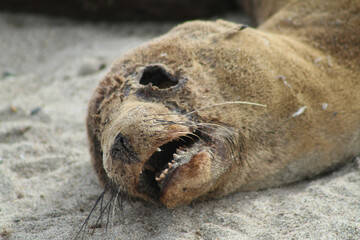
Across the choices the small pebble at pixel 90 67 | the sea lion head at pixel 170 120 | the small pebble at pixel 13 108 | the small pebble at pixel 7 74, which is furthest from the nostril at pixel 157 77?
the small pebble at pixel 7 74

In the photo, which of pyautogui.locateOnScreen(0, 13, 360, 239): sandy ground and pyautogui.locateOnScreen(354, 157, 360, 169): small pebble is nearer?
pyautogui.locateOnScreen(0, 13, 360, 239): sandy ground

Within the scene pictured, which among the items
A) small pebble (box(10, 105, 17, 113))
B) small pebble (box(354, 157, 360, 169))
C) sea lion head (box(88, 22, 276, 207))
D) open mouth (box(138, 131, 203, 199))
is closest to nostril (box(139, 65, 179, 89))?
sea lion head (box(88, 22, 276, 207))

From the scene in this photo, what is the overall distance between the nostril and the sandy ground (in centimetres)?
81

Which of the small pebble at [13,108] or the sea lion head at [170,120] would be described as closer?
the sea lion head at [170,120]

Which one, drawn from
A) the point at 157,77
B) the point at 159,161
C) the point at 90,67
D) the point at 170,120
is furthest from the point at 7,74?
the point at 170,120

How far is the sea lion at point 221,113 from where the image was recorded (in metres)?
2.34

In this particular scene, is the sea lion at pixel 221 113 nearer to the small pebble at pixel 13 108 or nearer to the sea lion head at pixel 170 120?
the sea lion head at pixel 170 120

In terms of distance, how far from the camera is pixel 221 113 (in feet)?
8.58

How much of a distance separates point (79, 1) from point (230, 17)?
230 centimetres

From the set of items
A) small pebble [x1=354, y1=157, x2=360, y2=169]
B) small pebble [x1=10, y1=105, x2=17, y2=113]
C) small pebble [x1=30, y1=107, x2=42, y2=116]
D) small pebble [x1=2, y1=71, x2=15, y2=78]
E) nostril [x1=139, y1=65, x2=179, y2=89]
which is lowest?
small pebble [x1=2, y1=71, x2=15, y2=78]

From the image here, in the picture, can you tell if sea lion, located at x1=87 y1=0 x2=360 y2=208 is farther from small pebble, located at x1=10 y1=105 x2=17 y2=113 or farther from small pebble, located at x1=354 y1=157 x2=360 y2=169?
small pebble, located at x1=10 y1=105 x2=17 y2=113

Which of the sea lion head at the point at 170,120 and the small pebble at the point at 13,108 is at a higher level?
the sea lion head at the point at 170,120

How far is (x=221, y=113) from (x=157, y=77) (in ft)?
1.61

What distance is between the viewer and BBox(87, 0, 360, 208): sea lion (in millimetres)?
2336
